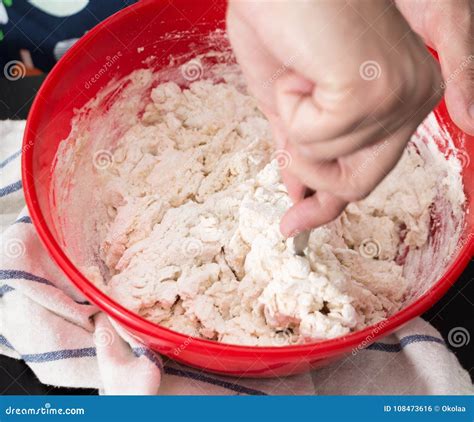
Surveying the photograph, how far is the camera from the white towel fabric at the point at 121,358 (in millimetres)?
877

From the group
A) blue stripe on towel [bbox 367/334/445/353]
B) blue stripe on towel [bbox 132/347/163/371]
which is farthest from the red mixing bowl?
blue stripe on towel [bbox 367/334/445/353]

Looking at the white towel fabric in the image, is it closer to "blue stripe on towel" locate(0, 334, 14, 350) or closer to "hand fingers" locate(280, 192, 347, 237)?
"blue stripe on towel" locate(0, 334, 14, 350)

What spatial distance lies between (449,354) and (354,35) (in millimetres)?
588

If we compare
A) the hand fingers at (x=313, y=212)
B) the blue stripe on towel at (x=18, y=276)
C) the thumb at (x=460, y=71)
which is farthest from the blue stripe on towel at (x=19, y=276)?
the thumb at (x=460, y=71)

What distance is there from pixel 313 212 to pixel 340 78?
8.8 inches

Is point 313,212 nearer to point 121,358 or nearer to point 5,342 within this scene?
point 121,358

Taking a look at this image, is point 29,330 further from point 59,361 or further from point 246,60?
point 246,60

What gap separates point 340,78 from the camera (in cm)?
52

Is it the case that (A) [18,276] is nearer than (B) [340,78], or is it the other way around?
(B) [340,78]

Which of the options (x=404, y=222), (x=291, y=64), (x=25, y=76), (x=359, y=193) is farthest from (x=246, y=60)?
(x=25, y=76)

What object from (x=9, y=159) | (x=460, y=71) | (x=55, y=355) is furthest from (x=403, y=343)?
(x=9, y=159)

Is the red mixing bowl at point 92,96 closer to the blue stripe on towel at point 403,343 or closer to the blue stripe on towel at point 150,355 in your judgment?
the blue stripe on towel at point 150,355

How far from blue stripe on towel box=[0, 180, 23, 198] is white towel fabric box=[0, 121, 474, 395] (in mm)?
133

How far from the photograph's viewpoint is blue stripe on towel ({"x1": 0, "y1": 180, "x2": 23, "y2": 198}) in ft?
3.48
